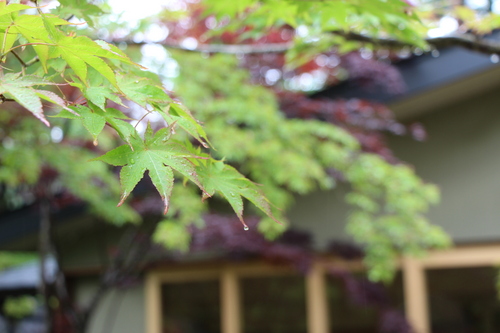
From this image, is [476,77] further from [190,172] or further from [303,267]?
[190,172]

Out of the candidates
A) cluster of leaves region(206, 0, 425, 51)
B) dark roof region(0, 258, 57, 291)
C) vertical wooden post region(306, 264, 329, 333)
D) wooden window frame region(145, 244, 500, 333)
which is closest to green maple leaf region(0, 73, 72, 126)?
cluster of leaves region(206, 0, 425, 51)

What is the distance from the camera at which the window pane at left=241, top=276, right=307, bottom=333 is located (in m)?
6.53

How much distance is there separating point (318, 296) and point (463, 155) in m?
2.28

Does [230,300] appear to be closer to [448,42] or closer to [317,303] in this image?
[317,303]

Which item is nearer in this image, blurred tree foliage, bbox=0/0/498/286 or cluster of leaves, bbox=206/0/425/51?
blurred tree foliage, bbox=0/0/498/286

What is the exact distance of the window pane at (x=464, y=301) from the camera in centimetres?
547

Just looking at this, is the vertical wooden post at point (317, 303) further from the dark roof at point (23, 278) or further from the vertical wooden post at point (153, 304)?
the dark roof at point (23, 278)

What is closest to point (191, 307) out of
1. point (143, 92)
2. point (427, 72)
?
point (427, 72)

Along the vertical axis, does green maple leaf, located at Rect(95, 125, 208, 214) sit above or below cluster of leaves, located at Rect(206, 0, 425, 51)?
below

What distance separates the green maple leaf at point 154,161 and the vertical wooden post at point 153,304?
20.8 feet

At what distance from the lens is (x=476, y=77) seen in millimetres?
5426

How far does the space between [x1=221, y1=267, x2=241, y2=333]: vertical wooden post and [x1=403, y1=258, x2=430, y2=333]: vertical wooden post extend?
212 cm

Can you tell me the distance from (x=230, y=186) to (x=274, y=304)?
557cm

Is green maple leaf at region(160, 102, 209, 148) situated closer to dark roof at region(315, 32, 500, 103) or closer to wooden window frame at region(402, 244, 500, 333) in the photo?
dark roof at region(315, 32, 500, 103)
